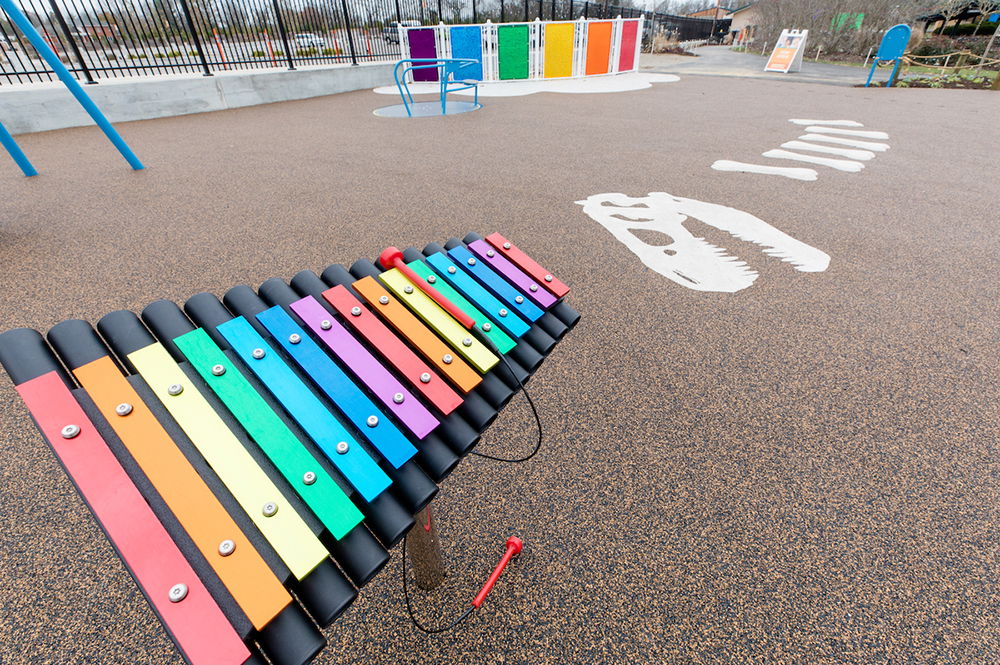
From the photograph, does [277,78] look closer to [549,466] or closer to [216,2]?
[216,2]

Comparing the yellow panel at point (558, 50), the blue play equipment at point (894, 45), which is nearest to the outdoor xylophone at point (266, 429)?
the yellow panel at point (558, 50)

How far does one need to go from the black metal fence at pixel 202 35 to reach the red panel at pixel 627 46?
198 inches

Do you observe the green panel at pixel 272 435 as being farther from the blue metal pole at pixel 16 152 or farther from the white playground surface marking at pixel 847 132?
the white playground surface marking at pixel 847 132

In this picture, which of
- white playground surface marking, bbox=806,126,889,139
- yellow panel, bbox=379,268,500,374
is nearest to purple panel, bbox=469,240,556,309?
yellow panel, bbox=379,268,500,374

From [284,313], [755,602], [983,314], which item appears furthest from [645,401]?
[983,314]

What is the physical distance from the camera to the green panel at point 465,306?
117 cm

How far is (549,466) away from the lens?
161cm

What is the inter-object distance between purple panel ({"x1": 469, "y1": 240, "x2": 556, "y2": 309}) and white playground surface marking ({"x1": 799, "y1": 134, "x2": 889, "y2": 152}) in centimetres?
654

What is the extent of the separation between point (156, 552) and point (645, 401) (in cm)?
171

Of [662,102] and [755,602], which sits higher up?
[662,102]

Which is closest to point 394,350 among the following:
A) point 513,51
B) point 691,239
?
point 691,239

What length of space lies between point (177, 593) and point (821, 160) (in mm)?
6714

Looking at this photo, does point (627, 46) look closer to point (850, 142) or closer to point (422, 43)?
point (422, 43)

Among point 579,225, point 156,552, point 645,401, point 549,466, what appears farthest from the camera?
point 579,225
